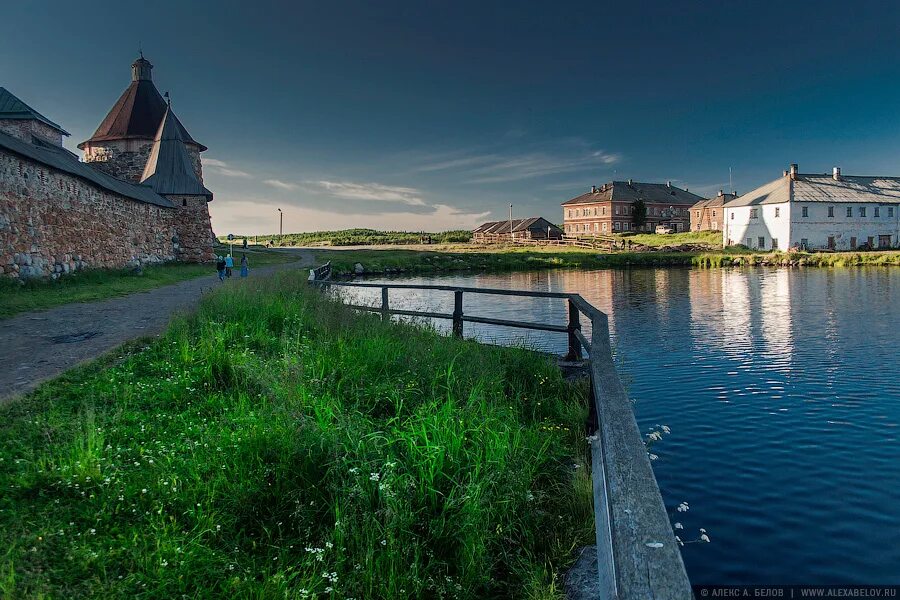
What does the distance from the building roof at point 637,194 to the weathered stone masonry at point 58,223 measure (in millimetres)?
74642

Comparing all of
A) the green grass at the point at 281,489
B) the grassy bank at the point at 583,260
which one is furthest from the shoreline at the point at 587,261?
the green grass at the point at 281,489

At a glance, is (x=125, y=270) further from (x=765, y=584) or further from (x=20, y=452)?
(x=765, y=584)

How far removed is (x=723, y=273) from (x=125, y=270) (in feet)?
138

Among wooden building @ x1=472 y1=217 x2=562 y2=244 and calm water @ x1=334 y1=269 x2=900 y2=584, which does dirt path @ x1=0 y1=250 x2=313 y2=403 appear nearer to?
calm water @ x1=334 y1=269 x2=900 y2=584

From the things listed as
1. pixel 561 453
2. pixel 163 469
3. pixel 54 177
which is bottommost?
pixel 561 453

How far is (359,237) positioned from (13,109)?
8169cm

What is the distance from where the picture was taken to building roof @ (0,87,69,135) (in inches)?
1504

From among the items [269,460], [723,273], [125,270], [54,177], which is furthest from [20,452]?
[723,273]

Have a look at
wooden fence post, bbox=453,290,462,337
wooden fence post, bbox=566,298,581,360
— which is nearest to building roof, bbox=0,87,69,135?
wooden fence post, bbox=453,290,462,337

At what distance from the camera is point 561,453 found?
6527 millimetres

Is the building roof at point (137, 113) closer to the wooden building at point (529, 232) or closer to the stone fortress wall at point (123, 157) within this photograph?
the stone fortress wall at point (123, 157)

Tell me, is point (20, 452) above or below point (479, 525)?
above

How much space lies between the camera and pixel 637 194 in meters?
92.8

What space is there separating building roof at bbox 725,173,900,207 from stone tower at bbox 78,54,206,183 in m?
60.8
